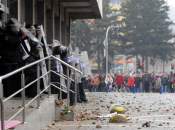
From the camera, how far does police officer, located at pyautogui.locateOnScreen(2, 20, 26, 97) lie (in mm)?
8922

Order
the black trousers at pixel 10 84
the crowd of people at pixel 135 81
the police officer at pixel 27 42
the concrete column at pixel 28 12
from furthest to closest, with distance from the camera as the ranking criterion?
1. the crowd of people at pixel 135 81
2. the concrete column at pixel 28 12
3. the police officer at pixel 27 42
4. the black trousers at pixel 10 84

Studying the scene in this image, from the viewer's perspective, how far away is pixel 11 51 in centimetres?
906

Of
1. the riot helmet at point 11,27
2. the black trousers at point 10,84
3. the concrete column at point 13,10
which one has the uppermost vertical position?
the concrete column at point 13,10

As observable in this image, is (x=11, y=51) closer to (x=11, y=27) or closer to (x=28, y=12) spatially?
A: (x=11, y=27)

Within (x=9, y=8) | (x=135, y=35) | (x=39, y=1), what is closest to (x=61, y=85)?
(x=9, y=8)

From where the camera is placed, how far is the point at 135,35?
7019cm

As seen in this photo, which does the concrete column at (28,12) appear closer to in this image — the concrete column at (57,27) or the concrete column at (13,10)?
the concrete column at (13,10)

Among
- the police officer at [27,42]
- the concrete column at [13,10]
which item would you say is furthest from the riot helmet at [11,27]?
the concrete column at [13,10]

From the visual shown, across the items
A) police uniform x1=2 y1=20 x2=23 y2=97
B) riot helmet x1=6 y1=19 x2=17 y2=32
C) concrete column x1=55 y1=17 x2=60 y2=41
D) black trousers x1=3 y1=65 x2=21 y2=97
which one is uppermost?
concrete column x1=55 y1=17 x2=60 y2=41

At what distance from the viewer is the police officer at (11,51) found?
Result: 8922 millimetres

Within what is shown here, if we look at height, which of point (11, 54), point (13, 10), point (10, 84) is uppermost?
point (13, 10)

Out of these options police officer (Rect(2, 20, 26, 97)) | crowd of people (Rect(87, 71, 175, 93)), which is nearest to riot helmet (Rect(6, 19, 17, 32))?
police officer (Rect(2, 20, 26, 97))

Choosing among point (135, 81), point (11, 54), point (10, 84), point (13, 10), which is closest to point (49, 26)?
point (13, 10)

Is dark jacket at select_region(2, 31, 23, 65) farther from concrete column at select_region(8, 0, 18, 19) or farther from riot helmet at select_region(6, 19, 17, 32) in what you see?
concrete column at select_region(8, 0, 18, 19)
